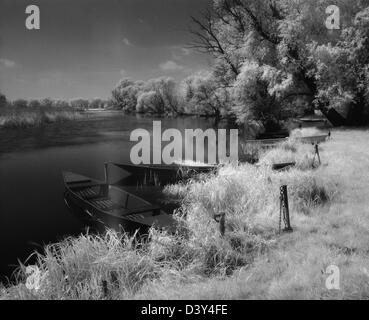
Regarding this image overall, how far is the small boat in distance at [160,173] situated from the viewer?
587 inches

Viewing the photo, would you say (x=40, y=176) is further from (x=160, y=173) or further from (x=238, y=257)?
(x=238, y=257)

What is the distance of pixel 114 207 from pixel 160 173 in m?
4.69

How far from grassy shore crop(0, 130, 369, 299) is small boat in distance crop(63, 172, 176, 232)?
92cm

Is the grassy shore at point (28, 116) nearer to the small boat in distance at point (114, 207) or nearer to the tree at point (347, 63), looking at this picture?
the small boat in distance at point (114, 207)

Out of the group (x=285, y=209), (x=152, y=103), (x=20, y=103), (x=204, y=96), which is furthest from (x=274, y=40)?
(x=152, y=103)

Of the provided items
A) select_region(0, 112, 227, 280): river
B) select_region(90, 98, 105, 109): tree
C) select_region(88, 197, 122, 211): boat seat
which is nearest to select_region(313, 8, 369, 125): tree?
select_region(0, 112, 227, 280): river

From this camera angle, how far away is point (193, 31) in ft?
91.8

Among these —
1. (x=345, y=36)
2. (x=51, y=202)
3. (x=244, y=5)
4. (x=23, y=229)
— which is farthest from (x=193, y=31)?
(x=23, y=229)

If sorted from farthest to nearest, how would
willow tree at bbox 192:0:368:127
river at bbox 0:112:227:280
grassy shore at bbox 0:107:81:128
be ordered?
1. grassy shore at bbox 0:107:81:128
2. willow tree at bbox 192:0:368:127
3. river at bbox 0:112:227:280

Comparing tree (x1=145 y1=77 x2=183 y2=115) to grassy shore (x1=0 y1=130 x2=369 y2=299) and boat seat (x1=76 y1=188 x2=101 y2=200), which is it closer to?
boat seat (x1=76 y1=188 x2=101 y2=200)

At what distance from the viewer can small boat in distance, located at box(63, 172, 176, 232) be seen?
8.82 metres

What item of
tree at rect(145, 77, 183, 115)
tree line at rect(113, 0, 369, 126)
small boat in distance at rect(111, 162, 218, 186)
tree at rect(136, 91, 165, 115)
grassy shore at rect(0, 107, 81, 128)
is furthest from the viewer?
tree at rect(136, 91, 165, 115)
